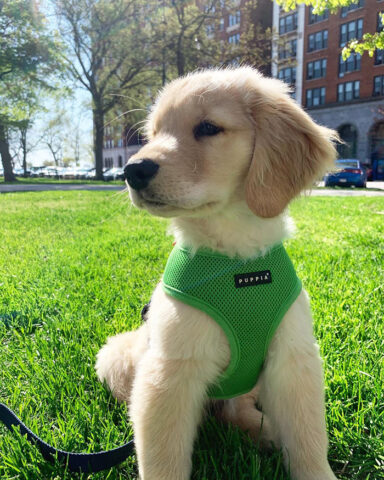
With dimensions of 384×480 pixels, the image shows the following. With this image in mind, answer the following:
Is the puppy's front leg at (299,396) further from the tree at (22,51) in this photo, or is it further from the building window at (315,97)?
the building window at (315,97)

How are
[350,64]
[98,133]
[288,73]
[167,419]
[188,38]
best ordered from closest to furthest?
[167,419], [188,38], [98,133], [350,64], [288,73]

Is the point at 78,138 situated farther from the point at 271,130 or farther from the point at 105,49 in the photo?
the point at 271,130

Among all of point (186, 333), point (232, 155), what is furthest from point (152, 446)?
point (232, 155)

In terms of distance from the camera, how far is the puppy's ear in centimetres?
159

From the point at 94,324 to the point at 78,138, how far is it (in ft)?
226

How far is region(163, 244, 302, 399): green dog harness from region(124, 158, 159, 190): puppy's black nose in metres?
0.39

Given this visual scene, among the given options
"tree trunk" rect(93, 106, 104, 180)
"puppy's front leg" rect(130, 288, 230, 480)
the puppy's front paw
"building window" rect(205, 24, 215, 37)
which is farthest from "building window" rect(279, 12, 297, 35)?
"puppy's front leg" rect(130, 288, 230, 480)

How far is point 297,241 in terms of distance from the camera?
5383 mm

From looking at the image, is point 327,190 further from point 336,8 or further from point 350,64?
point 350,64

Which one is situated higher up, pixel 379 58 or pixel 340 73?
pixel 379 58

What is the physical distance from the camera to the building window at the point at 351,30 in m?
35.3

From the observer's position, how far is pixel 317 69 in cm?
4016

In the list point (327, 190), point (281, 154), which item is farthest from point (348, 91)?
point (281, 154)

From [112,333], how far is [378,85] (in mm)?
41408
